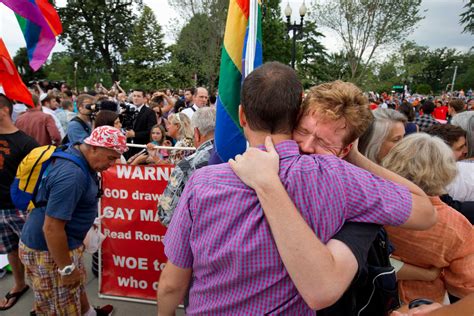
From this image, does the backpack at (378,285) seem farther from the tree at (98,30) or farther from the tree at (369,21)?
the tree at (98,30)

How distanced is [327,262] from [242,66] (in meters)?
1.55

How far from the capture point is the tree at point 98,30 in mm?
31688

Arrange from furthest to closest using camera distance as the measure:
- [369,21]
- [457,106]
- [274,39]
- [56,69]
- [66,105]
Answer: [56,69] → [274,39] → [369,21] → [66,105] → [457,106]

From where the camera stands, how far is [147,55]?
89.9 feet

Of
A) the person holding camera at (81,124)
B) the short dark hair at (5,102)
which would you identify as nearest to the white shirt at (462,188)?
the short dark hair at (5,102)

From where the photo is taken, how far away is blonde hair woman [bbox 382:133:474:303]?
1.61 m

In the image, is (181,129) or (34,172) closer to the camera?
(34,172)

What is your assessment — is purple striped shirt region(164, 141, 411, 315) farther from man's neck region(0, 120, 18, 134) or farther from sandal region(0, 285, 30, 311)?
sandal region(0, 285, 30, 311)

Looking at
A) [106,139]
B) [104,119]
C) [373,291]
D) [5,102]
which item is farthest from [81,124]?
[373,291]

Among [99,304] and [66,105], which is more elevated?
[66,105]

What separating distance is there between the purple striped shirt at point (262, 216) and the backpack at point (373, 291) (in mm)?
144

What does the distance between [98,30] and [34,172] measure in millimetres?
35094

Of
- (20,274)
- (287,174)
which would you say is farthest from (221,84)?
(20,274)

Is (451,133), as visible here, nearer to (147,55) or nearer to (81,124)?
(81,124)
